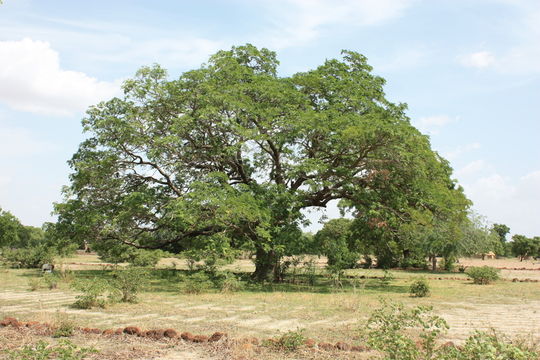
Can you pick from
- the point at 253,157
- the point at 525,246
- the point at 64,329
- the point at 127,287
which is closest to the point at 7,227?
the point at 253,157

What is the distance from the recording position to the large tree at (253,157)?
16578 mm

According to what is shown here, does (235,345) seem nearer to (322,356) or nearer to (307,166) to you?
(322,356)

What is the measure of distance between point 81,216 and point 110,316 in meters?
10.1

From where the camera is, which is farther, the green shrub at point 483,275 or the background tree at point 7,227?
the background tree at point 7,227

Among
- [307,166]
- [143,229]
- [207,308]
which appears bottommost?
[207,308]

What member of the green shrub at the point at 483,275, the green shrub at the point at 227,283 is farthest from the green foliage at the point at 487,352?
the green shrub at the point at 483,275

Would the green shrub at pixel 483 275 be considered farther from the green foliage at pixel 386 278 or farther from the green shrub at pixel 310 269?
the green shrub at pixel 310 269

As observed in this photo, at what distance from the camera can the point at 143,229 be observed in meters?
19.3

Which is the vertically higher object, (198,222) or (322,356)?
(198,222)

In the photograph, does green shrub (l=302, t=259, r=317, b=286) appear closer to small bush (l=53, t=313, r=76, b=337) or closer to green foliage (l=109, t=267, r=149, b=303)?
green foliage (l=109, t=267, r=149, b=303)

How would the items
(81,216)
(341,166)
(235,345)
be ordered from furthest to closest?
(81,216) < (341,166) < (235,345)

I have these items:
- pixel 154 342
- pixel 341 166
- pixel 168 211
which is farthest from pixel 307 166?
pixel 154 342

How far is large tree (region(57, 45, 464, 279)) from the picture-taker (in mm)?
16578

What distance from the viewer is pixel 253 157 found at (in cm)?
2041
